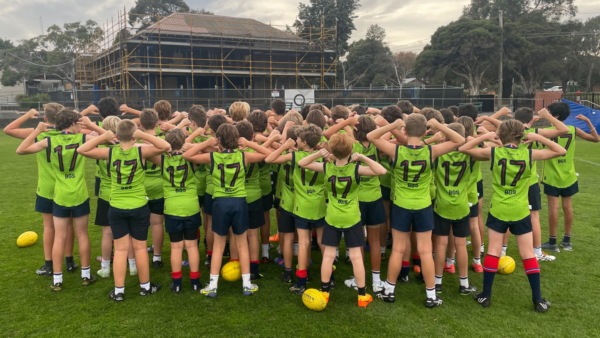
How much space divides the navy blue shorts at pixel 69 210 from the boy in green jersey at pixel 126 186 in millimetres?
702

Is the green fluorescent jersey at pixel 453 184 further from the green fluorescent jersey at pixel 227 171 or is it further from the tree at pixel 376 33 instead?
the tree at pixel 376 33

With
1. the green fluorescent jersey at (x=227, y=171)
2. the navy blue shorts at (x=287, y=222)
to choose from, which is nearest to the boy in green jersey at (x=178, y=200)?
the green fluorescent jersey at (x=227, y=171)

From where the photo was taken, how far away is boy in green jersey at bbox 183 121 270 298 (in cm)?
441

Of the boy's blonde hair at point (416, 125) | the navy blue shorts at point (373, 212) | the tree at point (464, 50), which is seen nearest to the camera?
the boy's blonde hair at point (416, 125)

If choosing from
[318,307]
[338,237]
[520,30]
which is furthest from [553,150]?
[520,30]

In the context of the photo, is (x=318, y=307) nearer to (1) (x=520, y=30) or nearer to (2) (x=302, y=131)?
(2) (x=302, y=131)

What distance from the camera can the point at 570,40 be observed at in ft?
145

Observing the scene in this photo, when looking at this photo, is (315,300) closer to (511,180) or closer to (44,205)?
(511,180)

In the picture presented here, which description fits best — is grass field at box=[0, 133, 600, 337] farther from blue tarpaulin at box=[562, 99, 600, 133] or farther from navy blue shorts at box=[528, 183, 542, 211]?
blue tarpaulin at box=[562, 99, 600, 133]

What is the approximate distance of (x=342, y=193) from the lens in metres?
4.26

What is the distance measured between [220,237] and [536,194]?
4312mm

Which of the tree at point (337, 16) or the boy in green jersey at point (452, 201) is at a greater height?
the tree at point (337, 16)

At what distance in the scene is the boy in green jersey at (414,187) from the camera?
4180 millimetres

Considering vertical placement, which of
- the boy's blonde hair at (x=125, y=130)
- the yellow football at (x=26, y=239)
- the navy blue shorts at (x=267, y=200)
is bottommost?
the yellow football at (x=26, y=239)
